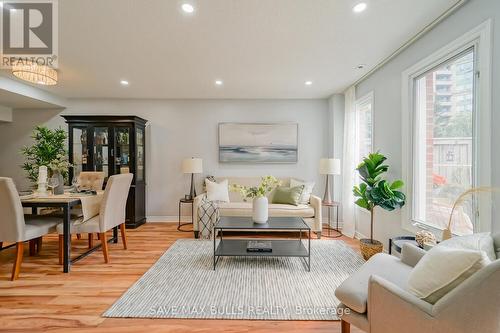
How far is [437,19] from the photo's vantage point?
2158 millimetres

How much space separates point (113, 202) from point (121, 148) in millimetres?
1747

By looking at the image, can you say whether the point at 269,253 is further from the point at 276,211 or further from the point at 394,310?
the point at 394,310

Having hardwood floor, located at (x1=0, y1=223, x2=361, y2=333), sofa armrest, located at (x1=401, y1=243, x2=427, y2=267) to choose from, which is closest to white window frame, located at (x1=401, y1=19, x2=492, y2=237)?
sofa armrest, located at (x1=401, y1=243, x2=427, y2=267)

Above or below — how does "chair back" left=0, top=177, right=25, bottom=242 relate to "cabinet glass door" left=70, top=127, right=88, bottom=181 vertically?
below

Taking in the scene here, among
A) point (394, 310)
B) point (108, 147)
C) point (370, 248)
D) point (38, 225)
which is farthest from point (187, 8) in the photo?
point (108, 147)

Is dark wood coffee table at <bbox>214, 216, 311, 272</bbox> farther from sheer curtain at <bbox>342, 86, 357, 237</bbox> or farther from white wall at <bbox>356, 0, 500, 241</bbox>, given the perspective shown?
sheer curtain at <bbox>342, 86, 357, 237</bbox>

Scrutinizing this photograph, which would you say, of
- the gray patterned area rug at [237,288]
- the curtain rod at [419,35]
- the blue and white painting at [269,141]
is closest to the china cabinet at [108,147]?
the blue and white painting at [269,141]

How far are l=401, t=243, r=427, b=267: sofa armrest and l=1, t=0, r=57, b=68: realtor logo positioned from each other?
3.41 meters

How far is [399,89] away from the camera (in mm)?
2852

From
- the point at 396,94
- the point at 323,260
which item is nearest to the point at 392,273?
the point at 323,260

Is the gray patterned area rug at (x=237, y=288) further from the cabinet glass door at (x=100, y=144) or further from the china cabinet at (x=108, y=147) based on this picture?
the cabinet glass door at (x=100, y=144)

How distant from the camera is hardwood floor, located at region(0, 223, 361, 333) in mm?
1729

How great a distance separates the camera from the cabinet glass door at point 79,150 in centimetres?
431

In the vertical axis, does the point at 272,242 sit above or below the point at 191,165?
below
